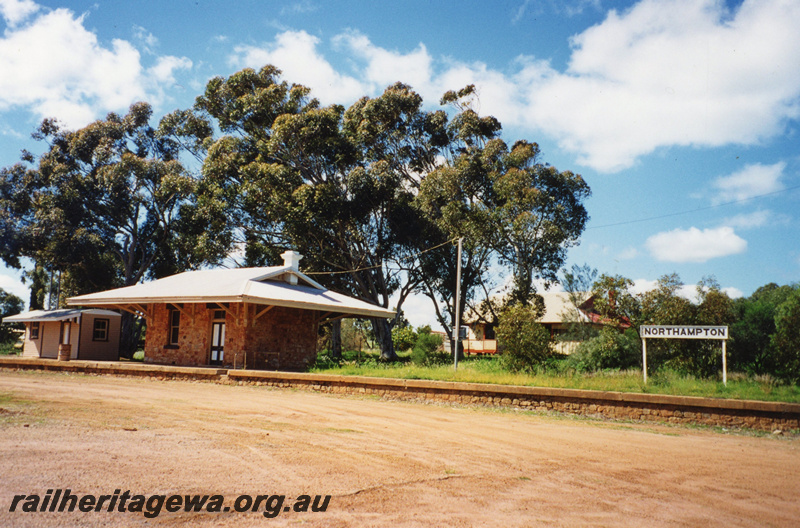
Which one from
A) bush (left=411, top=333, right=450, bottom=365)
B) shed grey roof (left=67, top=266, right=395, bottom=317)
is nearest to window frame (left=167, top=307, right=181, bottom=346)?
shed grey roof (left=67, top=266, right=395, bottom=317)

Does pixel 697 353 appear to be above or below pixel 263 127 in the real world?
below

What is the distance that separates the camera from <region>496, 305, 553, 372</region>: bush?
16.5 m

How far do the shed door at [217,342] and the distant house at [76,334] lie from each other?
35.4ft

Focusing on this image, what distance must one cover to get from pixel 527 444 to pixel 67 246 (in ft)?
105

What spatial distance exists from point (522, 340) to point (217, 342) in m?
11.0

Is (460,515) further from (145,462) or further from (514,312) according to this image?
(514,312)

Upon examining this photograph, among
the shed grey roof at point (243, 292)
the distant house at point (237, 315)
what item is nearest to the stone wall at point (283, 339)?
the distant house at point (237, 315)

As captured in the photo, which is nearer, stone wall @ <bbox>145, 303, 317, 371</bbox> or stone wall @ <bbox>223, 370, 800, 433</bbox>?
stone wall @ <bbox>223, 370, 800, 433</bbox>

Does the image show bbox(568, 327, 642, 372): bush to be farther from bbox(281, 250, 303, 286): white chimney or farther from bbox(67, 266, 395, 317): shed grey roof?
bbox(281, 250, 303, 286): white chimney

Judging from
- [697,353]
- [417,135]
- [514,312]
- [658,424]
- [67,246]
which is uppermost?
[417,135]

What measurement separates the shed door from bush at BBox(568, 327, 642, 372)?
41.1 feet

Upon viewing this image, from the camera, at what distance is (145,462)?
5.77 m

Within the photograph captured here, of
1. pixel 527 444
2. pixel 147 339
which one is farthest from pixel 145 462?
pixel 147 339

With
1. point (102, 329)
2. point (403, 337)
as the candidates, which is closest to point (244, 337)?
point (102, 329)
